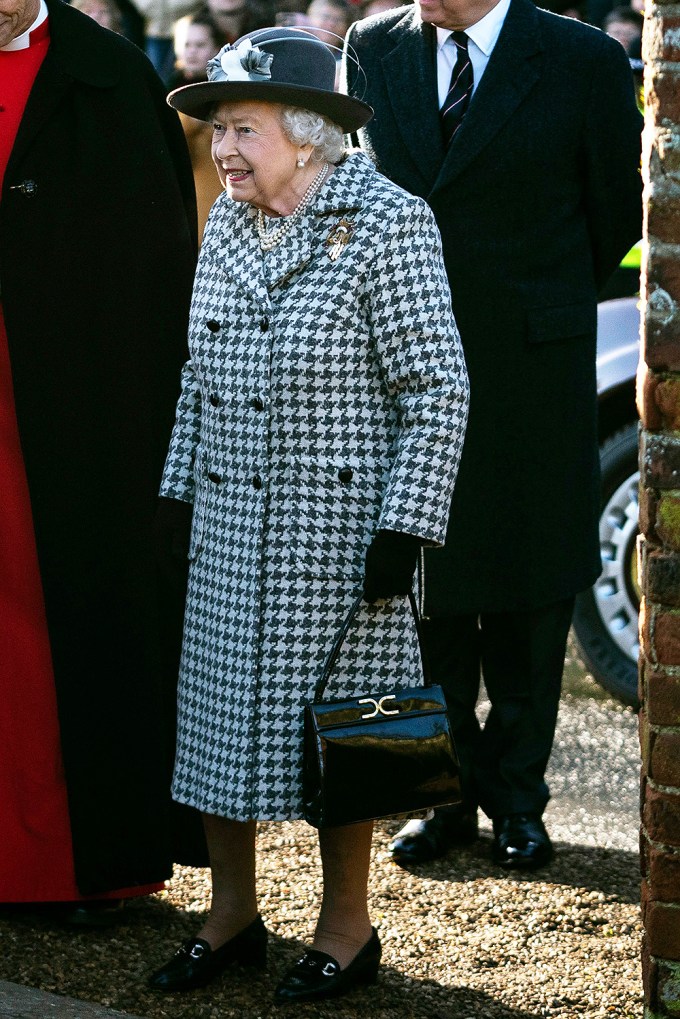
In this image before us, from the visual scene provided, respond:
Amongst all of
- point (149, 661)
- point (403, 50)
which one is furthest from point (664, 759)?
point (403, 50)

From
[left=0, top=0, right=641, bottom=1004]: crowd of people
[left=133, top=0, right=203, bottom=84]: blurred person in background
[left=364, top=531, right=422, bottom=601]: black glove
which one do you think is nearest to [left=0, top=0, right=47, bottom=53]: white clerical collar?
[left=0, top=0, right=641, bottom=1004]: crowd of people

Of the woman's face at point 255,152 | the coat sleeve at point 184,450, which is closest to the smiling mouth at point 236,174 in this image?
the woman's face at point 255,152

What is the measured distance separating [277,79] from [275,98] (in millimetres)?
54

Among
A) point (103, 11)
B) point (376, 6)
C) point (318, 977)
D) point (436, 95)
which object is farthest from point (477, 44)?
point (103, 11)

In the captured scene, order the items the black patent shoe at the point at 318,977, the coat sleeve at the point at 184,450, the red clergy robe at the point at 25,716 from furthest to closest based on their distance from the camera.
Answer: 1. the red clergy robe at the point at 25,716
2. the coat sleeve at the point at 184,450
3. the black patent shoe at the point at 318,977

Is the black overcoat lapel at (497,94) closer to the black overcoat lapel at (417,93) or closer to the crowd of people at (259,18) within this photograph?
the black overcoat lapel at (417,93)

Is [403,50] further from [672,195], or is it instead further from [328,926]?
[328,926]

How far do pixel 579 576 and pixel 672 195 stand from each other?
170 cm

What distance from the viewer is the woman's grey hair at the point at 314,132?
3.09 meters

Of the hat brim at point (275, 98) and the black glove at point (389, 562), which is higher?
the hat brim at point (275, 98)

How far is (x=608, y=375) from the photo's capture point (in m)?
5.66

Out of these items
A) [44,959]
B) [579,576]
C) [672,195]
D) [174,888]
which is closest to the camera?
[672,195]

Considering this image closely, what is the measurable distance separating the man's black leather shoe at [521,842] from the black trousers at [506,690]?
30 millimetres

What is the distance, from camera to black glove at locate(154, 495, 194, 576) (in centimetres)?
337
